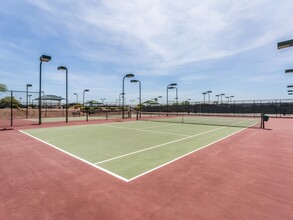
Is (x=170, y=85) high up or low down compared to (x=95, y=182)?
up

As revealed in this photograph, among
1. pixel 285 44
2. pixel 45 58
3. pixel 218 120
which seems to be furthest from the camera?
pixel 218 120

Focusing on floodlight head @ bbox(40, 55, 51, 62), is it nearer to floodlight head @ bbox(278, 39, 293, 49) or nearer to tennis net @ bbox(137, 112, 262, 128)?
tennis net @ bbox(137, 112, 262, 128)

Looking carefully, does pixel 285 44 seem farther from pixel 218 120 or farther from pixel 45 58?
pixel 45 58

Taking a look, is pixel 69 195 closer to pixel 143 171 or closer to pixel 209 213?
pixel 143 171

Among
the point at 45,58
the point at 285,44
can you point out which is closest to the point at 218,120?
the point at 285,44

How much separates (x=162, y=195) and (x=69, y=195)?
1854mm

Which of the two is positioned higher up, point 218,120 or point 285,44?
point 285,44

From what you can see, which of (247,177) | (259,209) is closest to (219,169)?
(247,177)

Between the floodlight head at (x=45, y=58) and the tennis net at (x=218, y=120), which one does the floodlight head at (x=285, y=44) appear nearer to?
the tennis net at (x=218, y=120)

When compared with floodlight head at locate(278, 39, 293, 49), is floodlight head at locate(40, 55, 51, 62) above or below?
above

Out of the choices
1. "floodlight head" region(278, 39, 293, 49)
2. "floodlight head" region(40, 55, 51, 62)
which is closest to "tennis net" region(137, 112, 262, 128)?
"floodlight head" region(278, 39, 293, 49)

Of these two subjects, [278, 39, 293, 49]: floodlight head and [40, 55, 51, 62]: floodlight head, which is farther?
[40, 55, 51, 62]: floodlight head

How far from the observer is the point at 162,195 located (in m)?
3.52

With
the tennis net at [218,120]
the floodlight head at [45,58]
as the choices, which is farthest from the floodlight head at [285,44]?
the floodlight head at [45,58]
